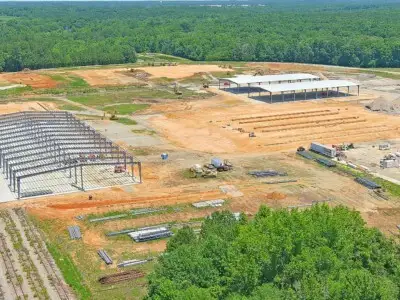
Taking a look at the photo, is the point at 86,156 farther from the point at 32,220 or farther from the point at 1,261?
the point at 1,261

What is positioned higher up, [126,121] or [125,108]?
[125,108]

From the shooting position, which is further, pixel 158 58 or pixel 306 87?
pixel 158 58

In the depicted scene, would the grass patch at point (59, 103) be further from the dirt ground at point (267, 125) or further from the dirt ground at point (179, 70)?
the dirt ground at point (179, 70)

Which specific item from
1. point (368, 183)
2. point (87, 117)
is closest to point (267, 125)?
point (368, 183)

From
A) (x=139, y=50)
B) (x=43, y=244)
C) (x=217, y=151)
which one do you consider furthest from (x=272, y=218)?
(x=139, y=50)

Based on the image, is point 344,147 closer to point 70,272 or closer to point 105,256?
point 105,256

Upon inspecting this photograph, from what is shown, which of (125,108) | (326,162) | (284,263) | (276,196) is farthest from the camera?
(125,108)

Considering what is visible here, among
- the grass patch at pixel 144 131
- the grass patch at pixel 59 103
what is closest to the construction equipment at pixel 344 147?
the grass patch at pixel 144 131

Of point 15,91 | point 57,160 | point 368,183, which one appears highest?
point 57,160
